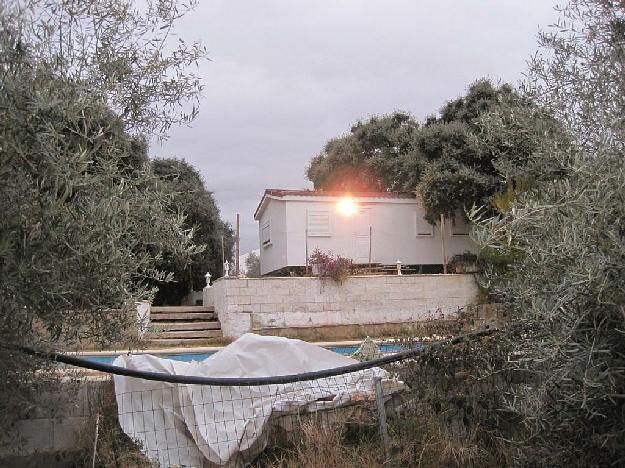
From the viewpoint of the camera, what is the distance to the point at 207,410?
4.73 m

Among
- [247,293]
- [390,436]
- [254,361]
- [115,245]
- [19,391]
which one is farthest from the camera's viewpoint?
[247,293]

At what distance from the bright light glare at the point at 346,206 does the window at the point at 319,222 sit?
44 centimetres

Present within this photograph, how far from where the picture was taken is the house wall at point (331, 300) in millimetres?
16062

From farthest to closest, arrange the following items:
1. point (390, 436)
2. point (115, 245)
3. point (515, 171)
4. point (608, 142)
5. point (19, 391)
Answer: point (390, 436) < point (515, 171) < point (19, 391) < point (608, 142) < point (115, 245)

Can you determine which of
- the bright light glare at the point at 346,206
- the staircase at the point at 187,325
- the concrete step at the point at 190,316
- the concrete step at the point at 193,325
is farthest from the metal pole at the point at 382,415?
the bright light glare at the point at 346,206

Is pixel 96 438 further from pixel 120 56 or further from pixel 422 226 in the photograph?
pixel 422 226

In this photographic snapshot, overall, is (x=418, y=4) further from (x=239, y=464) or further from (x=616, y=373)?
(x=239, y=464)

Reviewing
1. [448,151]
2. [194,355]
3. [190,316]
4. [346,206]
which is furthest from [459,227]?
[194,355]

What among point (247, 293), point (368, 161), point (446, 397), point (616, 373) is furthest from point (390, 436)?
point (368, 161)

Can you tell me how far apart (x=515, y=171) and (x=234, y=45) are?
82.8 inches

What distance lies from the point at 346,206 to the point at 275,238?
2.63 meters

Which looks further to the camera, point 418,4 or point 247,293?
point 247,293

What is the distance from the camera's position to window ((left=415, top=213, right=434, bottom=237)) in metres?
20.6

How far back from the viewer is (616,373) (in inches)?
117
